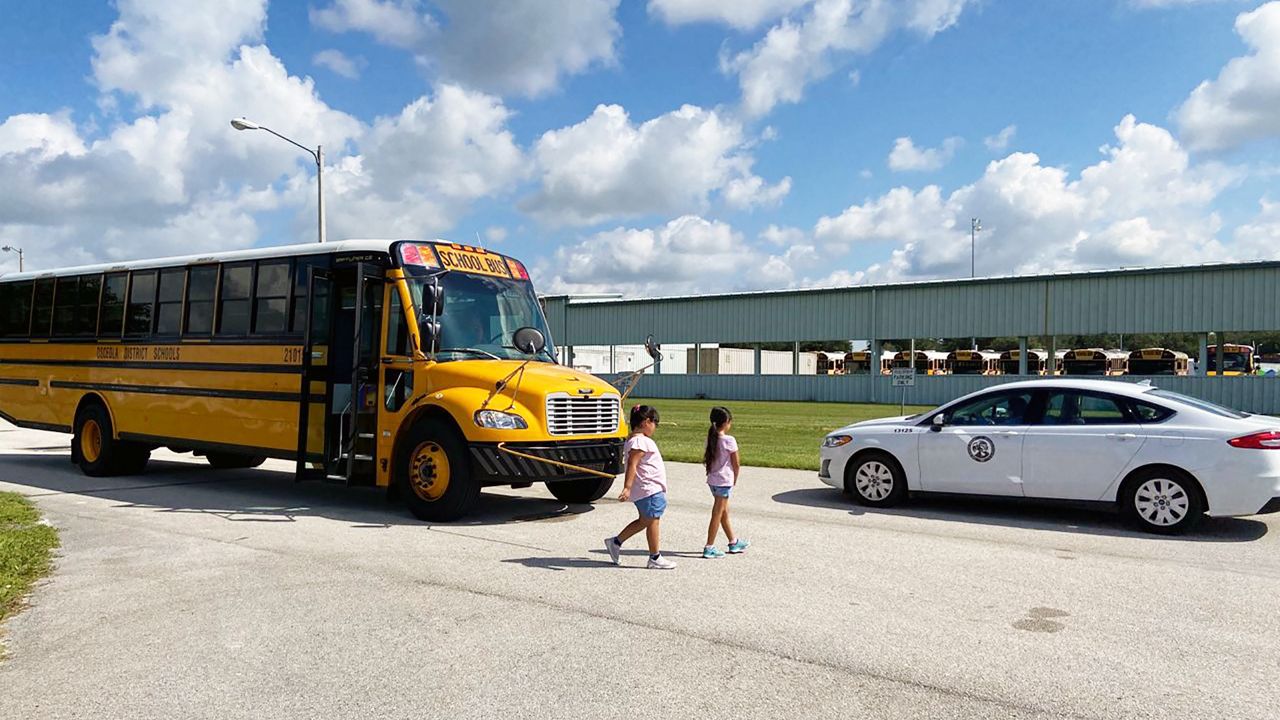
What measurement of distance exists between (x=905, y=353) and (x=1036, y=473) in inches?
1697

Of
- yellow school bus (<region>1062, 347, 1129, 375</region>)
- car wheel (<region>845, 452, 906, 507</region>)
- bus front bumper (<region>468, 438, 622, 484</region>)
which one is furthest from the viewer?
yellow school bus (<region>1062, 347, 1129, 375</region>)

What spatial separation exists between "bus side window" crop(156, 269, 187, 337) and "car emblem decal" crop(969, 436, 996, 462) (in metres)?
9.88

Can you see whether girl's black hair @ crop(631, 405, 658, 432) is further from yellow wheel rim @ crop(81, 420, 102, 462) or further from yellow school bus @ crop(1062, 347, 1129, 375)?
yellow school bus @ crop(1062, 347, 1129, 375)

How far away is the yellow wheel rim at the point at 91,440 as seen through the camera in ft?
45.3

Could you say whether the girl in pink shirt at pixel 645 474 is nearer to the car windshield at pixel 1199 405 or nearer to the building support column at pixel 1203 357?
the car windshield at pixel 1199 405

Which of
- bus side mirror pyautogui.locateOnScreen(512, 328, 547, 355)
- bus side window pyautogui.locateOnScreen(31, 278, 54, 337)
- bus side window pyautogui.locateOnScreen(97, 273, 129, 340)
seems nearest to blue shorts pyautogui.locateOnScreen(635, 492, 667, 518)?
bus side mirror pyautogui.locateOnScreen(512, 328, 547, 355)

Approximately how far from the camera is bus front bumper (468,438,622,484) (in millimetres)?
9219

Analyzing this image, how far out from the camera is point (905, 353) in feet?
169

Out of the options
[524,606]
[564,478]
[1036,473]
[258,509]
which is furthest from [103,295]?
[1036,473]

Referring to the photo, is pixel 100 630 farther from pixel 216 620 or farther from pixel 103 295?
pixel 103 295

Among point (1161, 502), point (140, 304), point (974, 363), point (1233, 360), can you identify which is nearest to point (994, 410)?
point (1161, 502)

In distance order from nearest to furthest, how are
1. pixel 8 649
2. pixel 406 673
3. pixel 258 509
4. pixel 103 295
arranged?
pixel 406 673, pixel 8 649, pixel 258 509, pixel 103 295

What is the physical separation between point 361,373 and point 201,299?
3.46 m

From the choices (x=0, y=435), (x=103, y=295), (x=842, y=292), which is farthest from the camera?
(x=842, y=292)
